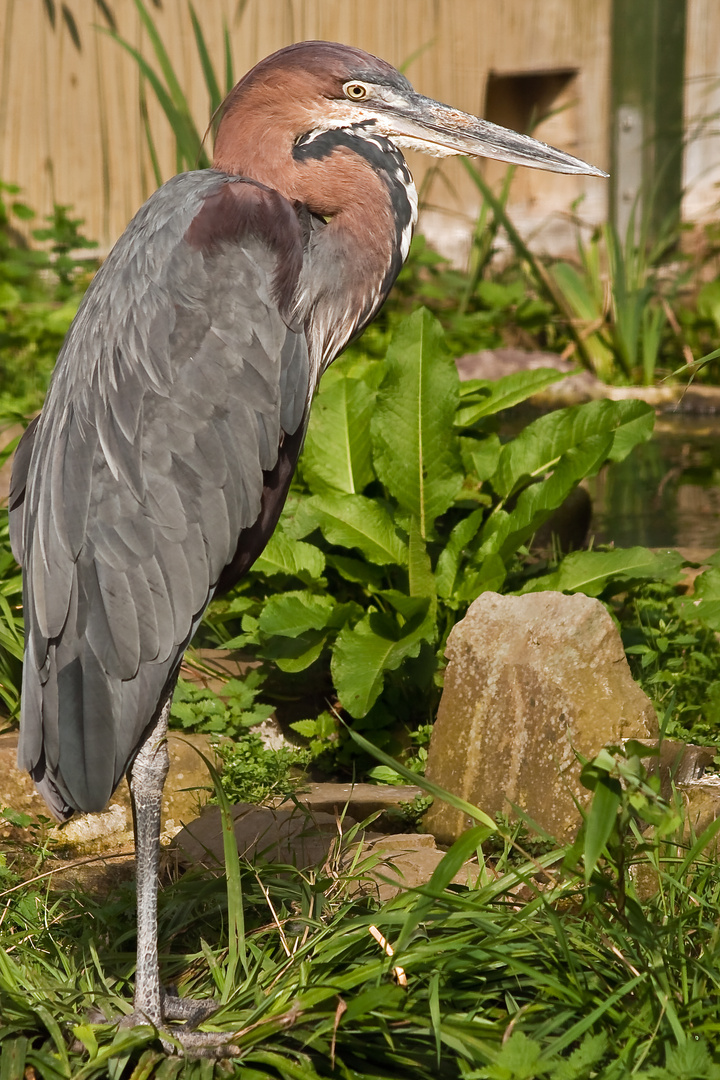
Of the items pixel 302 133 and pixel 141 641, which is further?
pixel 302 133

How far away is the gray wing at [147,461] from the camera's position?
251 centimetres

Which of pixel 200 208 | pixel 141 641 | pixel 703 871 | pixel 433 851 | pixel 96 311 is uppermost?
pixel 200 208

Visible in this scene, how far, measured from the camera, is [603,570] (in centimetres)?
378

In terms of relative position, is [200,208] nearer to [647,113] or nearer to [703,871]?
[703,871]

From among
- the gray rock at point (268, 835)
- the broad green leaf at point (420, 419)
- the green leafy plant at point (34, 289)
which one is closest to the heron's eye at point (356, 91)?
the broad green leaf at point (420, 419)

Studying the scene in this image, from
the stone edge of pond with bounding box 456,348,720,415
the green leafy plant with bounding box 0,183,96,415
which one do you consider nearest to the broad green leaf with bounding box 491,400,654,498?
the stone edge of pond with bounding box 456,348,720,415

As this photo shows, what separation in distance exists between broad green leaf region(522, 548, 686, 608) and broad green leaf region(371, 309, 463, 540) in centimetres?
42

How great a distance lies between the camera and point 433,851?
3066mm

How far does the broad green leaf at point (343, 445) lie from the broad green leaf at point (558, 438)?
46 cm

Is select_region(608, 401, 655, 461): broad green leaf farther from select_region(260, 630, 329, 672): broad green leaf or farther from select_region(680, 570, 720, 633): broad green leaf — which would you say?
select_region(260, 630, 329, 672): broad green leaf

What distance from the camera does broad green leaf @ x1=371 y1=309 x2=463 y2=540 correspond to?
387cm

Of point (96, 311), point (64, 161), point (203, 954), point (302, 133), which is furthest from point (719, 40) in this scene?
point (203, 954)

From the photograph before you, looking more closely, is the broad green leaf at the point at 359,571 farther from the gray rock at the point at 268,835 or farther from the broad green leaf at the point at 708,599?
the broad green leaf at the point at 708,599

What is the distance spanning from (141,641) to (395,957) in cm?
83
